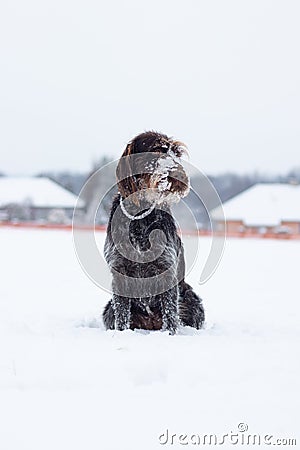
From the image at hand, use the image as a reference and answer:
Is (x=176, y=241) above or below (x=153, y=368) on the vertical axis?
above

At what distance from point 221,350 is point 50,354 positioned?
1322 millimetres

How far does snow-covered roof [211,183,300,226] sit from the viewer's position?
52656 mm

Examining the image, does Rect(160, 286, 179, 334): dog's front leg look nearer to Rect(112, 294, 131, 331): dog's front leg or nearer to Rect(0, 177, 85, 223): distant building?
Rect(112, 294, 131, 331): dog's front leg

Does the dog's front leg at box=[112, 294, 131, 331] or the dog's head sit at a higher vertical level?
the dog's head

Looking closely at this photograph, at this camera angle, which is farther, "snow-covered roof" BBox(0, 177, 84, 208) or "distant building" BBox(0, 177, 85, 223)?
"snow-covered roof" BBox(0, 177, 84, 208)

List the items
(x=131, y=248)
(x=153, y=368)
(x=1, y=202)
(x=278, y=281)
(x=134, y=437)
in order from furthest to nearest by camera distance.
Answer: (x=1, y=202) < (x=278, y=281) < (x=131, y=248) < (x=153, y=368) < (x=134, y=437)

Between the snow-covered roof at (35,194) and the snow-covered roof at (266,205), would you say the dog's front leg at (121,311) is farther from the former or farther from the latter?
the snow-covered roof at (35,194)

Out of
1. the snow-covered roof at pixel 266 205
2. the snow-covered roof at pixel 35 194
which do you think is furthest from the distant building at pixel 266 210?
the snow-covered roof at pixel 35 194

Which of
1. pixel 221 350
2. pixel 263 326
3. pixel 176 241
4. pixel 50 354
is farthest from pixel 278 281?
pixel 50 354

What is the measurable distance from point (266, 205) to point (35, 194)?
24.2 m

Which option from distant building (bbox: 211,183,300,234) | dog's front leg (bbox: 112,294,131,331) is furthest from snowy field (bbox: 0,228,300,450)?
distant building (bbox: 211,183,300,234)

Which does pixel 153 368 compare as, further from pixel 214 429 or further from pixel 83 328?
pixel 83 328

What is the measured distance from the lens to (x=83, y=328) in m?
5.45

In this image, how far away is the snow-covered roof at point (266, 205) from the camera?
52656 millimetres
